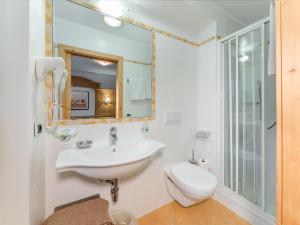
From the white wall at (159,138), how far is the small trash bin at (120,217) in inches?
3.6

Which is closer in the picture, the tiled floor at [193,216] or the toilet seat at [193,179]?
the toilet seat at [193,179]

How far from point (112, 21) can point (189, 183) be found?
1.64m

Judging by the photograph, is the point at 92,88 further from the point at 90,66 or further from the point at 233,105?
the point at 233,105

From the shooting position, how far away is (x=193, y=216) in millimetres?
1545

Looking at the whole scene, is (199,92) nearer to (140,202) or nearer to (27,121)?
(140,202)

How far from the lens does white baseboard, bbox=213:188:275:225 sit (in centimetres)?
135

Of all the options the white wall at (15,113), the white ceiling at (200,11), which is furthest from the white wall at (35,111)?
the white ceiling at (200,11)

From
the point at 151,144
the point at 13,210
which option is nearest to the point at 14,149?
the point at 13,210

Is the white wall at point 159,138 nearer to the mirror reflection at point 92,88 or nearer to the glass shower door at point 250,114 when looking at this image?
the mirror reflection at point 92,88

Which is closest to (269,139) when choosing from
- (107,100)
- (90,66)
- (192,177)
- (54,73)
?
(192,177)

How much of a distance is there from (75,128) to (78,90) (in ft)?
1.04

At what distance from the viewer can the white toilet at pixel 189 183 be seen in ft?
4.07

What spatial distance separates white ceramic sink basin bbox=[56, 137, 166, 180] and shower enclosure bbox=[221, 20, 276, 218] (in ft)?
3.20

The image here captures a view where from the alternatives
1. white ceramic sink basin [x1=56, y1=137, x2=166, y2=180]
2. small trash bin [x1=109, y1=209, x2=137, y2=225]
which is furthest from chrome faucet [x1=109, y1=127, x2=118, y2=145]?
small trash bin [x1=109, y1=209, x2=137, y2=225]
